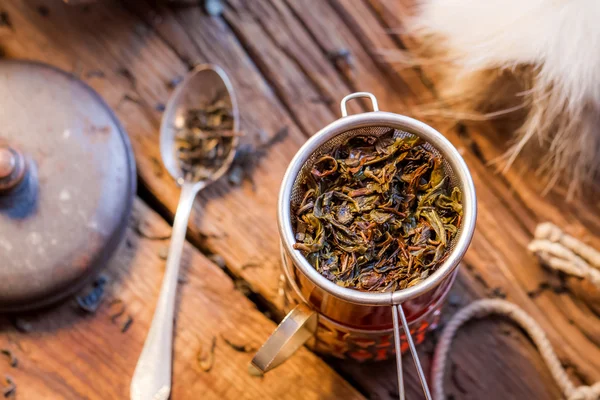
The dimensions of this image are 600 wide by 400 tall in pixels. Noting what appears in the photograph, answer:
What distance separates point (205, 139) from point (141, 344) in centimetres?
35

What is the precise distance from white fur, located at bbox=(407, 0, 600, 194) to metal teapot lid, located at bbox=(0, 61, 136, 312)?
0.58 meters

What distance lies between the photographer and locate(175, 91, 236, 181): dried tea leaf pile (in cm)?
96

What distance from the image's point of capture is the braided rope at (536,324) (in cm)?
89

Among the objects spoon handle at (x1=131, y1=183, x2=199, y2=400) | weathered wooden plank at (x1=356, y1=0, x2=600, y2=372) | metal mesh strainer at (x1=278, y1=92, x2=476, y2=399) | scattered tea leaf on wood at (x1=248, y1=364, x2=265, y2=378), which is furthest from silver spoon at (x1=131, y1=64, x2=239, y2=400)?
weathered wooden plank at (x1=356, y1=0, x2=600, y2=372)

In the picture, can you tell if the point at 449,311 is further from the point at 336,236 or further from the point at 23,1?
the point at 23,1

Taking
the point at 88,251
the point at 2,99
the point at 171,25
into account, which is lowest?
the point at 88,251

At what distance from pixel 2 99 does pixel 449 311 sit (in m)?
0.81

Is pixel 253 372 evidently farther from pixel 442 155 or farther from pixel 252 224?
pixel 442 155

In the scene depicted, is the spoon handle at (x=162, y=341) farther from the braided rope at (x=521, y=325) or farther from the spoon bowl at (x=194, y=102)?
the braided rope at (x=521, y=325)

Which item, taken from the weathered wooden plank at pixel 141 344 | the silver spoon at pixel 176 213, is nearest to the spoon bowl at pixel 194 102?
the silver spoon at pixel 176 213

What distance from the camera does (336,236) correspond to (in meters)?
0.69

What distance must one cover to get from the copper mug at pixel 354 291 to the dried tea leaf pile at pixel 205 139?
0.90 feet

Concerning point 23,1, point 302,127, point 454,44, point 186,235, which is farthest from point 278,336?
point 23,1

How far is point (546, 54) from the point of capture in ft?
2.81
